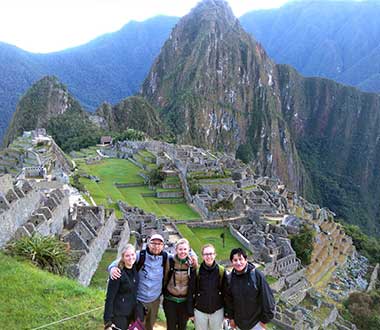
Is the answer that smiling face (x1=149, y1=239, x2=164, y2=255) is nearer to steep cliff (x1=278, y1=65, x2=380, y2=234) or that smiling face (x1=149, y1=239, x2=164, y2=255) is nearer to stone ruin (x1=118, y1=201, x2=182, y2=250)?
stone ruin (x1=118, y1=201, x2=182, y2=250)

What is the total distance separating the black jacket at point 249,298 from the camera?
6.91m

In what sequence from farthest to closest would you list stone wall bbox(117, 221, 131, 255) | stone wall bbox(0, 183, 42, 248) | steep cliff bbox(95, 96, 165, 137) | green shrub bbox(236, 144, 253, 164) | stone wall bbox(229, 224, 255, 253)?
green shrub bbox(236, 144, 253, 164) → steep cliff bbox(95, 96, 165, 137) → stone wall bbox(229, 224, 255, 253) → stone wall bbox(117, 221, 131, 255) → stone wall bbox(0, 183, 42, 248)

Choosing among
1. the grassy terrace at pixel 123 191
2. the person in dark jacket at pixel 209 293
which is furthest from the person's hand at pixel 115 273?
the grassy terrace at pixel 123 191

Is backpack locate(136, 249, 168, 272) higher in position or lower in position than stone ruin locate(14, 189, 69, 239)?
higher

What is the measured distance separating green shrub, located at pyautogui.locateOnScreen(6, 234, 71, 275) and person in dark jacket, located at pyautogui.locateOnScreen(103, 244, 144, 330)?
5.78m

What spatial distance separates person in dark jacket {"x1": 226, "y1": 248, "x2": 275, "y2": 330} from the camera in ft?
22.6

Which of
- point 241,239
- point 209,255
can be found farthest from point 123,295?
point 241,239

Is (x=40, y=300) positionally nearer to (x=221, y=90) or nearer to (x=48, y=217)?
(x=48, y=217)

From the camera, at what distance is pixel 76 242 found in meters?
15.9

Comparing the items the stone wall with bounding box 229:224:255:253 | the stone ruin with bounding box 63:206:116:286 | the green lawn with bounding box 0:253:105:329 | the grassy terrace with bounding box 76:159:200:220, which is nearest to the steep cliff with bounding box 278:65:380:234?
the grassy terrace with bounding box 76:159:200:220

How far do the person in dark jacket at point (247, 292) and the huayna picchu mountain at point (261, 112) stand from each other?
380 feet

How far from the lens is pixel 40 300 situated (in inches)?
364

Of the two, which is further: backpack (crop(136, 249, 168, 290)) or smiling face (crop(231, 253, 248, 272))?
backpack (crop(136, 249, 168, 290))

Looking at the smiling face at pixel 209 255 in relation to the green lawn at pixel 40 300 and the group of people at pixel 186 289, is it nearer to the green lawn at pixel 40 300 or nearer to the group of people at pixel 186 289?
the group of people at pixel 186 289
